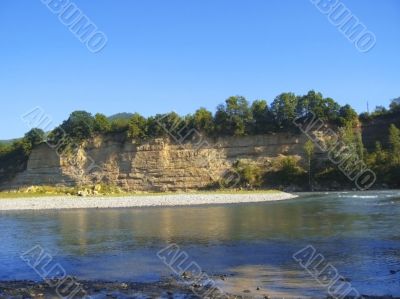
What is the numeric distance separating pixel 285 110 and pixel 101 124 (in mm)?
34663

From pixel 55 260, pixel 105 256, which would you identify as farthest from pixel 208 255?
pixel 55 260

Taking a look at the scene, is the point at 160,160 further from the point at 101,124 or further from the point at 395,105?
the point at 395,105

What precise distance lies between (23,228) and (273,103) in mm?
62527

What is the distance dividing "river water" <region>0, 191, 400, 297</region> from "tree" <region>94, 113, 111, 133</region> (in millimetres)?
60877

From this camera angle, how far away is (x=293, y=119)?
8200 centimetres

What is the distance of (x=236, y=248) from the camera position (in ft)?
59.7

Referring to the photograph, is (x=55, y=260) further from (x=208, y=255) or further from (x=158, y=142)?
(x=158, y=142)

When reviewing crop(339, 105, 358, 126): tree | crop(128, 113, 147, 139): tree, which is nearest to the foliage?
crop(128, 113, 147, 139): tree

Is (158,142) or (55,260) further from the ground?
(158,142)

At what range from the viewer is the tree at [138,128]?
282 ft

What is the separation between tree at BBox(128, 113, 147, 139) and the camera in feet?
282

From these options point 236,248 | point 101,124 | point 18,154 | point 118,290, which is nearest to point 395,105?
point 101,124

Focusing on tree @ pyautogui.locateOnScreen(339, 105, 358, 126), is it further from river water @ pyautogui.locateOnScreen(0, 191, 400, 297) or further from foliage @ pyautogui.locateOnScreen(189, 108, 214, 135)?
river water @ pyautogui.locateOnScreen(0, 191, 400, 297)

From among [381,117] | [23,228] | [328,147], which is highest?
[381,117]
